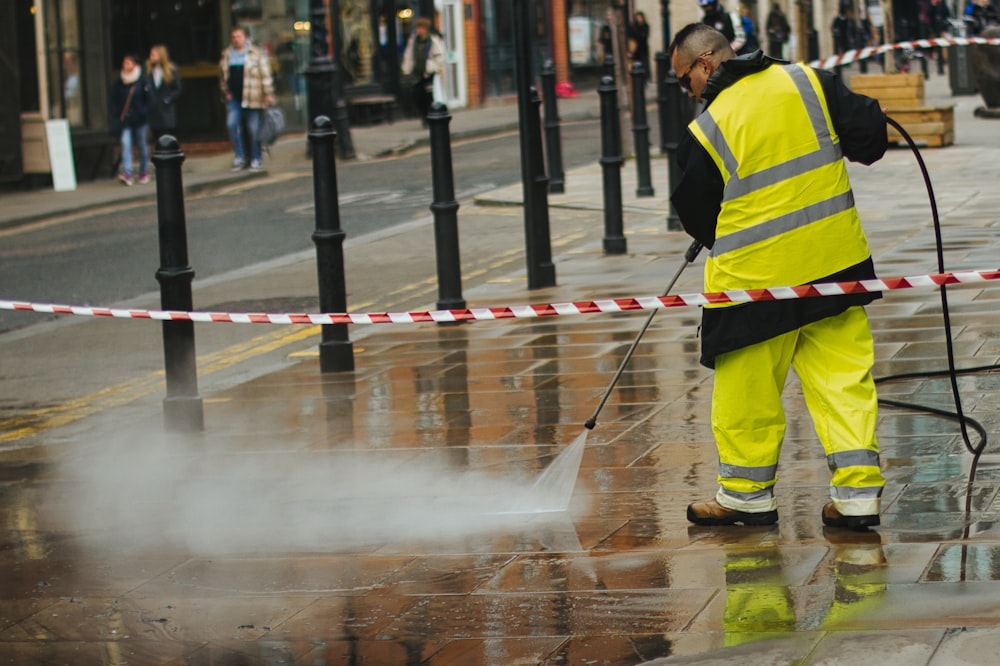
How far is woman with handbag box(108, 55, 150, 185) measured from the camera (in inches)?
897

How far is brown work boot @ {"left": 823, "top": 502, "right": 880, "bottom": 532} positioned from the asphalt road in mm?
7880

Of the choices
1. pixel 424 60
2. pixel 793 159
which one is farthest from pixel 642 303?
pixel 424 60

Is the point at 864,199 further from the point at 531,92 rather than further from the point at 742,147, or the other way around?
the point at 742,147

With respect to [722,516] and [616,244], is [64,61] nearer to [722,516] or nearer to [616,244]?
[616,244]

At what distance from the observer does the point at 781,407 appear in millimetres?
5438

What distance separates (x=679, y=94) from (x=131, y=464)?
10.00 meters

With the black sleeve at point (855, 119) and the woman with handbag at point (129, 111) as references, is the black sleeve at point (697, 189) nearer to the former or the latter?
the black sleeve at point (855, 119)

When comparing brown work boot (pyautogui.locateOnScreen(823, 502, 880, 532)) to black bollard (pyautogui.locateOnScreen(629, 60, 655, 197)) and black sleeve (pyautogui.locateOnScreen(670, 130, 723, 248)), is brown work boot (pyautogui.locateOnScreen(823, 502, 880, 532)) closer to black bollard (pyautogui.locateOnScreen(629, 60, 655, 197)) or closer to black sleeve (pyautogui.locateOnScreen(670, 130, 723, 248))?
black sleeve (pyautogui.locateOnScreen(670, 130, 723, 248))

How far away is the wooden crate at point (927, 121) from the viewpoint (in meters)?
19.5

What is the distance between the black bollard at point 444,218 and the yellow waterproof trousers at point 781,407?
5.06 m

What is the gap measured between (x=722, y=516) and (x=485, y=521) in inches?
32.6

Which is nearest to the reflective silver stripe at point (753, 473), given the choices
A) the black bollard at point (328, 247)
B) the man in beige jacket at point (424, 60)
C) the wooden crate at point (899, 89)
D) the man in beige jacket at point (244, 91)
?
the black bollard at point (328, 247)

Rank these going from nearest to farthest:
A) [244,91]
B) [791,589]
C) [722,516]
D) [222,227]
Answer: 1. [791,589]
2. [722,516]
3. [222,227]
4. [244,91]

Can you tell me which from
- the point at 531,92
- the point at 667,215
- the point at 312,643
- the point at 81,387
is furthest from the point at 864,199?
the point at 312,643
